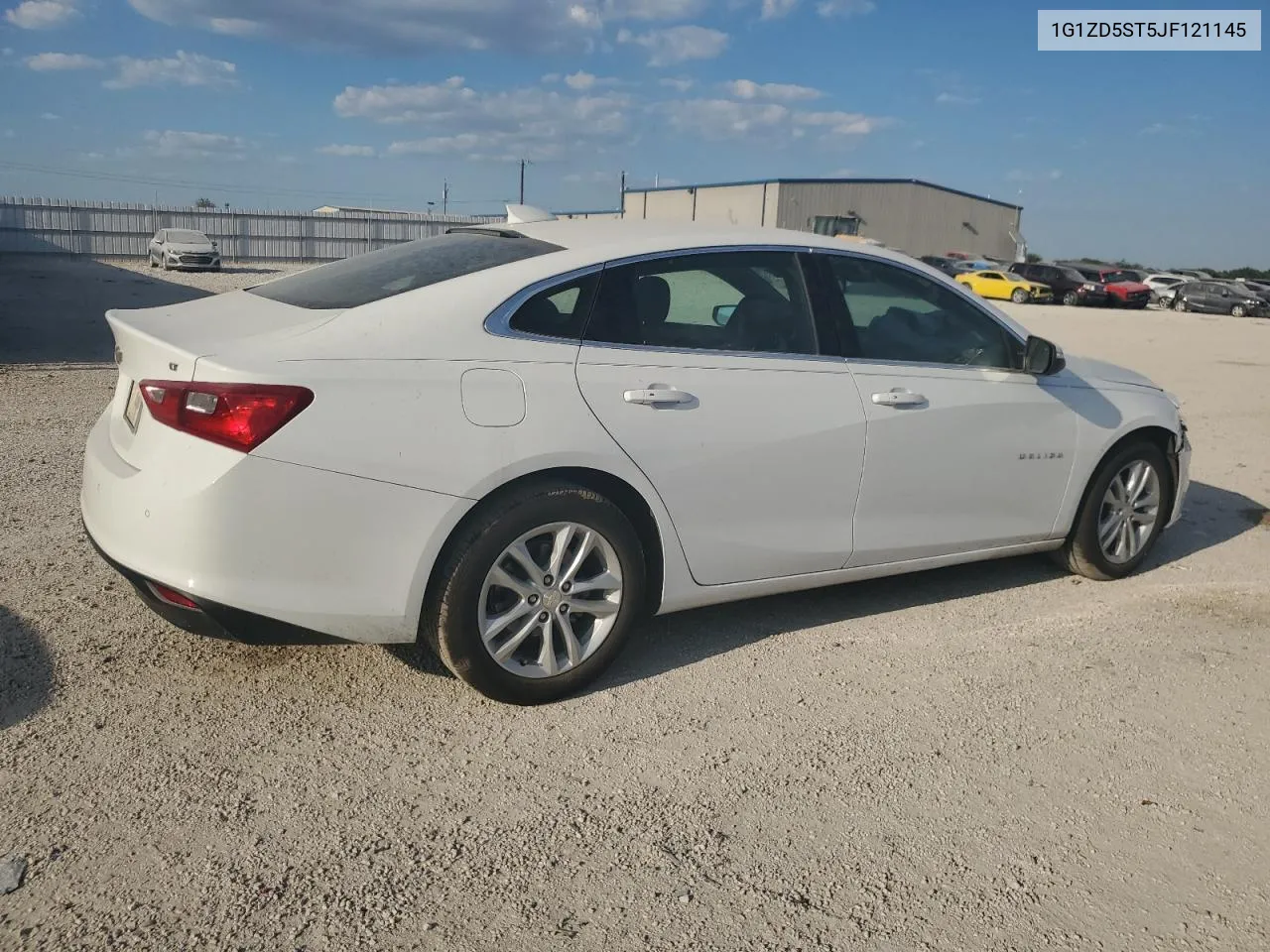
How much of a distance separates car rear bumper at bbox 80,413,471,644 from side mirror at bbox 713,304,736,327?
1.28 metres

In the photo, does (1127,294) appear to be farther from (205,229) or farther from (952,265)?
(205,229)

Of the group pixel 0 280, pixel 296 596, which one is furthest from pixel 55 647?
pixel 0 280

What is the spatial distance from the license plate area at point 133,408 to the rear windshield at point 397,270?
0.60 m

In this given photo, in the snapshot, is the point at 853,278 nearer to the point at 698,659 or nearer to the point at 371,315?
the point at 698,659

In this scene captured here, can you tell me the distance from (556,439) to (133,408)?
1368 millimetres

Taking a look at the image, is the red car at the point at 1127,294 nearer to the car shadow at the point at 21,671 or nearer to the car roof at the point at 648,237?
the car roof at the point at 648,237

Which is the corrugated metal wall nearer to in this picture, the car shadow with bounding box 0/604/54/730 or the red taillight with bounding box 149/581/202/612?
the car shadow with bounding box 0/604/54/730

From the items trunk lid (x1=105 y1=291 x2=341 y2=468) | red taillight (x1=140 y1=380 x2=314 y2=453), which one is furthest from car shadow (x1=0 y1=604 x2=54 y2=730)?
red taillight (x1=140 y1=380 x2=314 y2=453)

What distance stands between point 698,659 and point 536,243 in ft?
5.53

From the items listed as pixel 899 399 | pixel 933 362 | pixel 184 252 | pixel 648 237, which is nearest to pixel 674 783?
pixel 899 399

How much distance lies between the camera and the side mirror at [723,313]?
397 centimetres

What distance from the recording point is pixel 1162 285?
1702 inches

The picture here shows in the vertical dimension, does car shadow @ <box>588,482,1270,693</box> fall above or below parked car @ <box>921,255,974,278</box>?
below

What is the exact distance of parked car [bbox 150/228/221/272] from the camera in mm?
35469
